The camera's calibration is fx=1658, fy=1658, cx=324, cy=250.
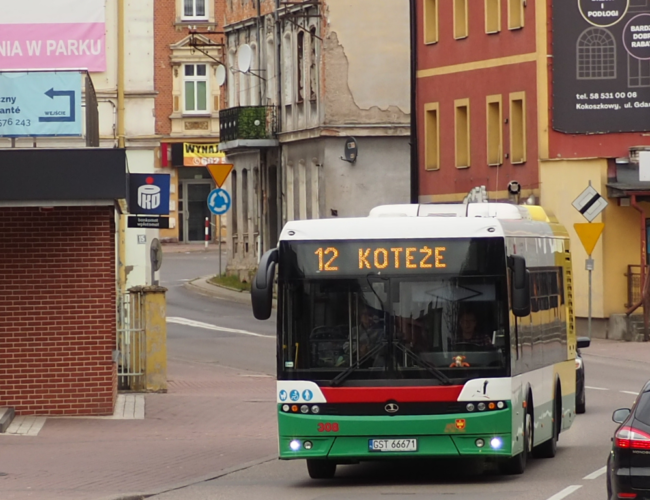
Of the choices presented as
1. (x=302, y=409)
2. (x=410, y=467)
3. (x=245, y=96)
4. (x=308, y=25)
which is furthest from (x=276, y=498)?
(x=245, y=96)

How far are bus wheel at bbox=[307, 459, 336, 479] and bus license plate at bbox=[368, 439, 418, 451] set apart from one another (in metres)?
1.00

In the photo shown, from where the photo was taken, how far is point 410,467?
17453 mm

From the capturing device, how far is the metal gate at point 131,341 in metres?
25.8

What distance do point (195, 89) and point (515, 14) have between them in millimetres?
33509

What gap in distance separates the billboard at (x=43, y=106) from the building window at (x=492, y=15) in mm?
24841

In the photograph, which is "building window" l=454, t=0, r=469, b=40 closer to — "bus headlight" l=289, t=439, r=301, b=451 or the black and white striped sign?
the black and white striped sign

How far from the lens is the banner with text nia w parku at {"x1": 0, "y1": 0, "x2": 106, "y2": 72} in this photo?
22.9 metres

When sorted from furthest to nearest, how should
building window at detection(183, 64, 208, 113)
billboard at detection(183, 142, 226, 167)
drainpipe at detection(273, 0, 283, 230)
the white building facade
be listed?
building window at detection(183, 64, 208, 113), billboard at detection(183, 142, 226, 167), drainpipe at detection(273, 0, 283, 230), the white building facade

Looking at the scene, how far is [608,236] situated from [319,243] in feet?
79.4

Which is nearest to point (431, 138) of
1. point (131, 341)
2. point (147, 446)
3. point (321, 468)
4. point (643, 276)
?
point (643, 276)

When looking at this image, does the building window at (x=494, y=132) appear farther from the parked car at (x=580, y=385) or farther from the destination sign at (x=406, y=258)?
the destination sign at (x=406, y=258)

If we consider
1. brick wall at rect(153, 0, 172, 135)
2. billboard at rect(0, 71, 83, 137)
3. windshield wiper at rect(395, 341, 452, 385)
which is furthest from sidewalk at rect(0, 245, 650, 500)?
brick wall at rect(153, 0, 172, 135)

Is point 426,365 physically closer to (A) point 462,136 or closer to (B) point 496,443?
(B) point 496,443

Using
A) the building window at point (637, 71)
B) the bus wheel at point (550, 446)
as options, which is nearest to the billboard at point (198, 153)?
the building window at point (637, 71)
